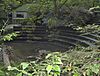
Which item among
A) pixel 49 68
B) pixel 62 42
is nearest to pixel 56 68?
pixel 49 68

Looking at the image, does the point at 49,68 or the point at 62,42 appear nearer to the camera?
the point at 49,68

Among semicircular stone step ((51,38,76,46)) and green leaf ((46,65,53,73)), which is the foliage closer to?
green leaf ((46,65,53,73))

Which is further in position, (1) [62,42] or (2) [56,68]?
(1) [62,42]

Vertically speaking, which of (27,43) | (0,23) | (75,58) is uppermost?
(75,58)

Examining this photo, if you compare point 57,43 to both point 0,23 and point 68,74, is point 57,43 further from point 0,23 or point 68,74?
point 68,74

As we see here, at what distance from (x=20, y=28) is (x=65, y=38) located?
2.75 metres

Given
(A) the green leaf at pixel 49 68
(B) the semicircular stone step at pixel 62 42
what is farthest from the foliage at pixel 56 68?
(B) the semicircular stone step at pixel 62 42

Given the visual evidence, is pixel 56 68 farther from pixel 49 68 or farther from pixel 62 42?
pixel 62 42

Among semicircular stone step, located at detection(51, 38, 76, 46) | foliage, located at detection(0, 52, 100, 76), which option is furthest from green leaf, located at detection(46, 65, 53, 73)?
semicircular stone step, located at detection(51, 38, 76, 46)

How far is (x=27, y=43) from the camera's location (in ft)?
38.1

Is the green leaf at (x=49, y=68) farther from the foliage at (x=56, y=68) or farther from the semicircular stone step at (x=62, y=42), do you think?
the semicircular stone step at (x=62, y=42)

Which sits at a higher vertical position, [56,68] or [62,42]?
[56,68]

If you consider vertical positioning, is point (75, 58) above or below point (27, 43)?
above

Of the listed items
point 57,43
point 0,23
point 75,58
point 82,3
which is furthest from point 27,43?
point 75,58
